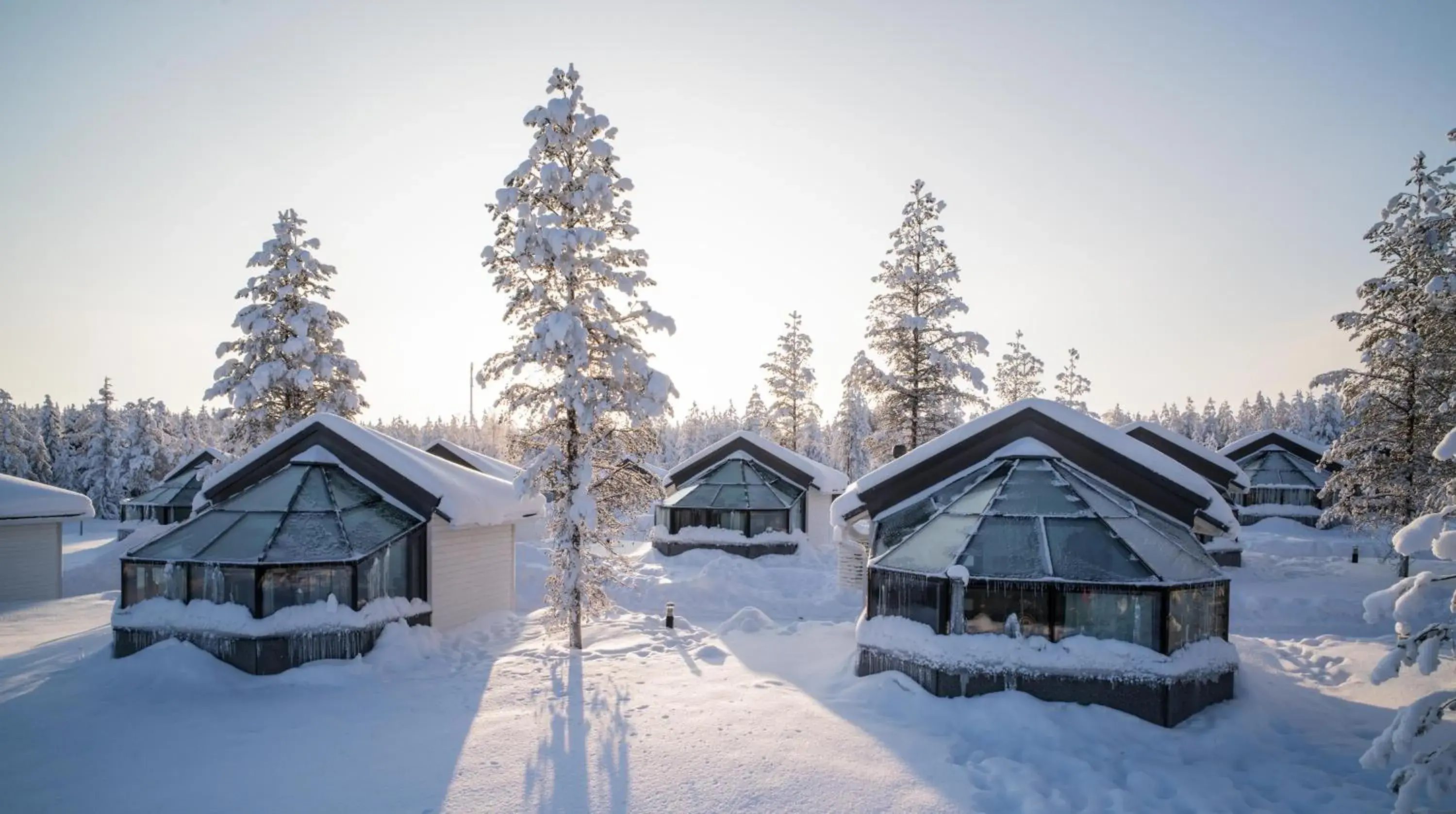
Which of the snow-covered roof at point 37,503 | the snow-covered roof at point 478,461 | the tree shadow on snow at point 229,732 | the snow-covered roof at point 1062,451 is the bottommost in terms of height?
the tree shadow on snow at point 229,732

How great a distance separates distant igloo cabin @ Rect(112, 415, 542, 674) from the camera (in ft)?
38.4

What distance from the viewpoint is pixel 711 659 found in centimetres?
1258

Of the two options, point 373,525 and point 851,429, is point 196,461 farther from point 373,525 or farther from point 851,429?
point 851,429

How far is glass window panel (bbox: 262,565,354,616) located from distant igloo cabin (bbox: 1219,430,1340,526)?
105 feet

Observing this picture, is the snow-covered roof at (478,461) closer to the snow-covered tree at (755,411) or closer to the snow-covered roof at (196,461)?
the snow-covered roof at (196,461)

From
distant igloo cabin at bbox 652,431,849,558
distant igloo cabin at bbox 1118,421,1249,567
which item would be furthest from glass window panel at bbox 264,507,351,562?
distant igloo cabin at bbox 1118,421,1249,567

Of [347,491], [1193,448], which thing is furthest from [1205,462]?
[347,491]

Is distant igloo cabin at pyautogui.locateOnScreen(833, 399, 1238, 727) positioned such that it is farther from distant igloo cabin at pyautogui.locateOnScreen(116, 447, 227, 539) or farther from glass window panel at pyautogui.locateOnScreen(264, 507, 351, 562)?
distant igloo cabin at pyautogui.locateOnScreen(116, 447, 227, 539)

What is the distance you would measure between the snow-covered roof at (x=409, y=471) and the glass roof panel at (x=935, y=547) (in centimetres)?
680

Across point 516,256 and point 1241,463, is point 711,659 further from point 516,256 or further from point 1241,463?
point 1241,463

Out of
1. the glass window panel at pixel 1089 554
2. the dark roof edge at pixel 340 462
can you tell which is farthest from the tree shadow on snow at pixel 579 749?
the glass window panel at pixel 1089 554

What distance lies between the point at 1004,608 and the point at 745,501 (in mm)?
15861

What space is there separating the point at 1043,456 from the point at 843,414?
43.1 m

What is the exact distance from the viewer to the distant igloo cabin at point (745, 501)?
2525 cm
